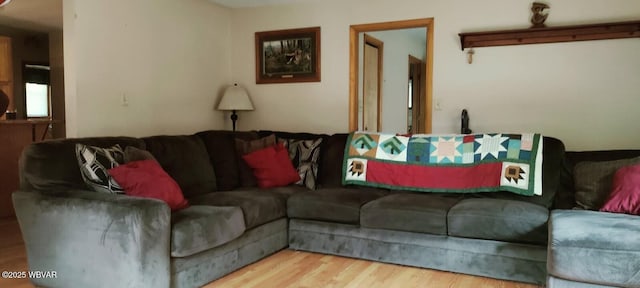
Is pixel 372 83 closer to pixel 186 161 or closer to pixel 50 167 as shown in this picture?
pixel 186 161

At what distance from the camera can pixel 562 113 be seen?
12.6 feet

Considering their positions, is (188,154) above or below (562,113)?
below

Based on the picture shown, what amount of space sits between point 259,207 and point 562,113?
2554 millimetres

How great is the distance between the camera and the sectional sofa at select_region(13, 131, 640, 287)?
2.42m

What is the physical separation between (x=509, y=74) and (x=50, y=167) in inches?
137

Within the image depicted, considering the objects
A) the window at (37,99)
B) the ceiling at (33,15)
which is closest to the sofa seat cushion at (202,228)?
the ceiling at (33,15)

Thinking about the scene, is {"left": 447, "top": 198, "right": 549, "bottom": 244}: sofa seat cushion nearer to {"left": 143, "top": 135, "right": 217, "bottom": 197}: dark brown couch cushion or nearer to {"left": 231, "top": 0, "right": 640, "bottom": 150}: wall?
{"left": 231, "top": 0, "right": 640, "bottom": 150}: wall

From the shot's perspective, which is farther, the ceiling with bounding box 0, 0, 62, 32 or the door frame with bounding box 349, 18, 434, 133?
the ceiling with bounding box 0, 0, 62, 32

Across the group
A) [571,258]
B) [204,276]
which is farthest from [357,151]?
[571,258]

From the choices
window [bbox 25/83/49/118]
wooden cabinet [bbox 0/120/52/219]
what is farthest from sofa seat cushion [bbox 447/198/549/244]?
window [bbox 25/83/49/118]

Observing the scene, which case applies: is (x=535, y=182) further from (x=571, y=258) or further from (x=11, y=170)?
(x=11, y=170)

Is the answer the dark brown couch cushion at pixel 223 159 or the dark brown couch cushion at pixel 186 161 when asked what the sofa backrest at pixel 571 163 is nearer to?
the dark brown couch cushion at pixel 223 159

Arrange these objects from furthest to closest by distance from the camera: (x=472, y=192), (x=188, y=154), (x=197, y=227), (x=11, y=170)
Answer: (x=11, y=170) < (x=188, y=154) < (x=472, y=192) < (x=197, y=227)

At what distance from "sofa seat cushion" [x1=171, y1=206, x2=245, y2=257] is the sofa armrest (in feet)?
0.24
